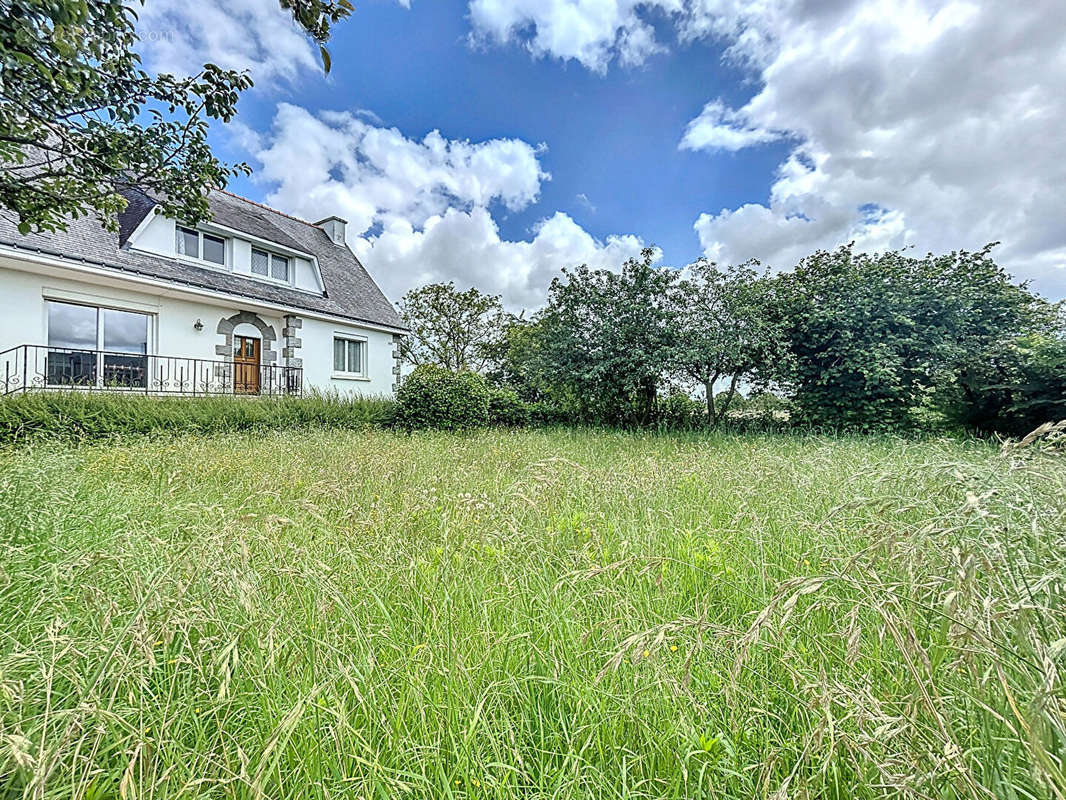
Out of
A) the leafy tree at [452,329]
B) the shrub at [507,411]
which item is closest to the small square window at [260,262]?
the shrub at [507,411]

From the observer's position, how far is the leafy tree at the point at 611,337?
399 inches

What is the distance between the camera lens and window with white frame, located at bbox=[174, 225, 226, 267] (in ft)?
37.6

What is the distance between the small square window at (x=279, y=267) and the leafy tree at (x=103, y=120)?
1128 cm

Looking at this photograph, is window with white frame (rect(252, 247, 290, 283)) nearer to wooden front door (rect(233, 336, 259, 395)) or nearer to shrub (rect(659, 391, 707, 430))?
wooden front door (rect(233, 336, 259, 395))

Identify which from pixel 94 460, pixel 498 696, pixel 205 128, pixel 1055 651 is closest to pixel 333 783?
pixel 498 696

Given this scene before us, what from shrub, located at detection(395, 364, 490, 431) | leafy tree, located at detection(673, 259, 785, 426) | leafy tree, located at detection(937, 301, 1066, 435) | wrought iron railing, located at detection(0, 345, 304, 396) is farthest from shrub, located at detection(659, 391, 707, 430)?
wrought iron railing, located at detection(0, 345, 304, 396)

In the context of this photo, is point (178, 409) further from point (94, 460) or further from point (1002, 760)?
point (1002, 760)

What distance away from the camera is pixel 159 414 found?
313 inches

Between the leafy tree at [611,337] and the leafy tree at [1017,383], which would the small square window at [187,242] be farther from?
the leafy tree at [1017,383]

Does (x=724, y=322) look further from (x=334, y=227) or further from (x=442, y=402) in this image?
(x=334, y=227)

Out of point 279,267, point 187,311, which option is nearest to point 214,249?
point 279,267

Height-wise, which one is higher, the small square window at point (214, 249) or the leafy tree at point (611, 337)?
the small square window at point (214, 249)

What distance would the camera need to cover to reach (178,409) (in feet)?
27.2

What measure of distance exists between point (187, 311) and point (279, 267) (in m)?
3.43
